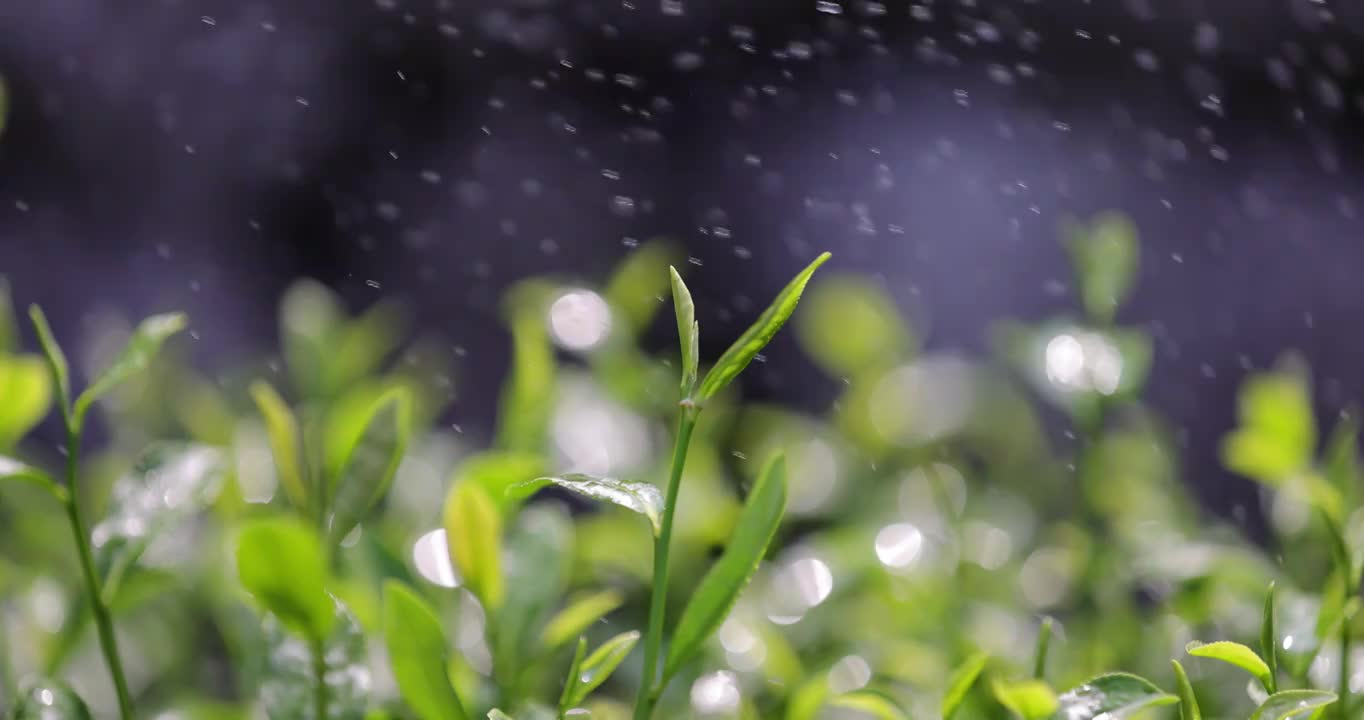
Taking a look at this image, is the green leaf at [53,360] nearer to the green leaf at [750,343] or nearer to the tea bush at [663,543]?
the tea bush at [663,543]

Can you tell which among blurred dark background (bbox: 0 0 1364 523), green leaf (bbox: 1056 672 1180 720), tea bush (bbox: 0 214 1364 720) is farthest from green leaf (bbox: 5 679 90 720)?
blurred dark background (bbox: 0 0 1364 523)

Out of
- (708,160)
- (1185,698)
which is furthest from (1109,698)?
(708,160)

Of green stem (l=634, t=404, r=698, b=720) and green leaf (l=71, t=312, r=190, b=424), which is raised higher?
green stem (l=634, t=404, r=698, b=720)

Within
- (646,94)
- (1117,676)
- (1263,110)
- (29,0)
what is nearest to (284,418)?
(1117,676)

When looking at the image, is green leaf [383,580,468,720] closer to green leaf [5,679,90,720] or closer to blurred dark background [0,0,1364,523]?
green leaf [5,679,90,720]

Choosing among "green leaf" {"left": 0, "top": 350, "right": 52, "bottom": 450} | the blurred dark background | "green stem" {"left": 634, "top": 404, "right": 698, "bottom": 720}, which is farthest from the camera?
the blurred dark background
